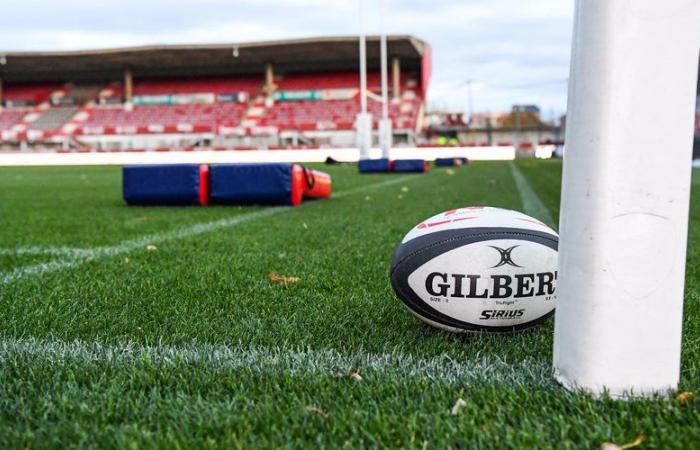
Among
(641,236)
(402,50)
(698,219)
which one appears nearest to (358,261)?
(641,236)

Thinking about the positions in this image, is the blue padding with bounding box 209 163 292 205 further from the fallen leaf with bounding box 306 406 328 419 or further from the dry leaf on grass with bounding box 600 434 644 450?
the dry leaf on grass with bounding box 600 434 644 450

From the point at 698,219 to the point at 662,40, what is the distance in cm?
514

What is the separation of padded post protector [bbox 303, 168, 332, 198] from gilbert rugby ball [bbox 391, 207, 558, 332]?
5359mm

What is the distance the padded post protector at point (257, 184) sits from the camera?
7004mm

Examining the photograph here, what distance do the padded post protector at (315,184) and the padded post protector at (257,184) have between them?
1.32 ft

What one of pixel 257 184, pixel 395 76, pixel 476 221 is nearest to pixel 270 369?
pixel 476 221

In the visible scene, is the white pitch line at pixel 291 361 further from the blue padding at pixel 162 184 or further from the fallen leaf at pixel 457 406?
the blue padding at pixel 162 184

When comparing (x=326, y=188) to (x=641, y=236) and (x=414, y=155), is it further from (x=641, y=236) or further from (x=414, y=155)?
(x=414, y=155)

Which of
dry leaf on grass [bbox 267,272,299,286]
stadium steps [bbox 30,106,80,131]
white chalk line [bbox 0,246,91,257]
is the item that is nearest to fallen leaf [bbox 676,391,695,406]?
dry leaf on grass [bbox 267,272,299,286]

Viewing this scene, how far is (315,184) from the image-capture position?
7.83m

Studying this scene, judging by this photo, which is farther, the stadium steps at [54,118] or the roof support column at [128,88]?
the roof support column at [128,88]

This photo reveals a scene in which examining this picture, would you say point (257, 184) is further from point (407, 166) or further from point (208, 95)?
point (208, 95)

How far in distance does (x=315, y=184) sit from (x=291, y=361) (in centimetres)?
604

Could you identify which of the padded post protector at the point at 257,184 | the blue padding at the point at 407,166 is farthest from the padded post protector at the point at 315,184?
the blue padding at the point at 407,166
